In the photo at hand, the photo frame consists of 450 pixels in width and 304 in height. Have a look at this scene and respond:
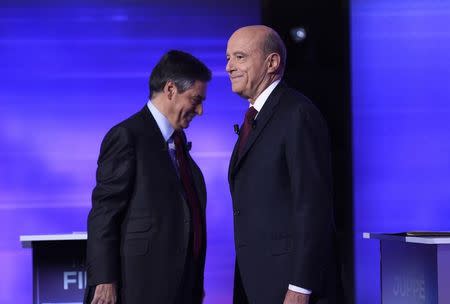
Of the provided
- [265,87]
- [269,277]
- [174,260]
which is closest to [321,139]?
[265,87]

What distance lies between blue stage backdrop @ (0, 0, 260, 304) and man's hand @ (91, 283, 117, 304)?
2330mm

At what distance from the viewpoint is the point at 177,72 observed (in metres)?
2.98

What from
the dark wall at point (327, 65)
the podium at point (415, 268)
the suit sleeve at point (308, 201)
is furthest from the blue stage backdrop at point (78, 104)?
the suit sleeve at point (308, 201)

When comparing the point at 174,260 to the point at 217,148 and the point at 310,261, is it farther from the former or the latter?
the point at 217,148

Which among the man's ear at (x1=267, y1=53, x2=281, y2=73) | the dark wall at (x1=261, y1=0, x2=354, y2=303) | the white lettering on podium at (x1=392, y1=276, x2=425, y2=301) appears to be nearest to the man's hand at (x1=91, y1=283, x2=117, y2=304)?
the man's ear at (x1=267, y1=53, x2=281, y2=73)

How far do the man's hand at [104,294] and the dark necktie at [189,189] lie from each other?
1.10 feet

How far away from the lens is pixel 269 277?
2.40m

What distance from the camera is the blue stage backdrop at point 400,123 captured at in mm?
5254

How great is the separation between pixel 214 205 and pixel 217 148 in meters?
0.38

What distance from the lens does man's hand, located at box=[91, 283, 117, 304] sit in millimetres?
2754

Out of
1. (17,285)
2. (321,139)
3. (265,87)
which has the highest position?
(265,87)

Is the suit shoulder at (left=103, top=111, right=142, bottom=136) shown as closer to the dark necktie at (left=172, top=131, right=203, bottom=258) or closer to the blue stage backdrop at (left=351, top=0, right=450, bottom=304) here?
the dark necktie at (left=172, top=131, right=203, bottom=258)

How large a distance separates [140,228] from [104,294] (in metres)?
0.27

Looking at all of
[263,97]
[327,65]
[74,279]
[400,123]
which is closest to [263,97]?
[263,97]
